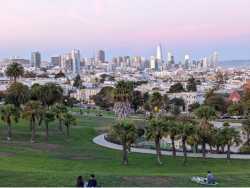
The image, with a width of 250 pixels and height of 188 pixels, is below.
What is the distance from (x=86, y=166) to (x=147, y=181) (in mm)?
14405

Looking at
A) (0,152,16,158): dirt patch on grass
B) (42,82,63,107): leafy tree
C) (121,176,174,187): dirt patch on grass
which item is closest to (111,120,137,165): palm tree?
(0,152,16,158): dirt patch on grass

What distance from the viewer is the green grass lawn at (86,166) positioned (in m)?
29.2

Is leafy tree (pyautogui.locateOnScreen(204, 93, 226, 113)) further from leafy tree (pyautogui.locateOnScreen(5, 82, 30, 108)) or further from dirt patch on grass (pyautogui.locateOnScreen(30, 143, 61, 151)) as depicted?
dirt patch on grass (pyautogui.locateOnScreen(30, 143, 61, 151))

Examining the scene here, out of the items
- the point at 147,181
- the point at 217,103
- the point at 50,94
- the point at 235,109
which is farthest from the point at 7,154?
the point at 217,103

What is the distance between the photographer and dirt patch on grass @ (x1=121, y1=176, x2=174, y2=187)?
94.6 ft

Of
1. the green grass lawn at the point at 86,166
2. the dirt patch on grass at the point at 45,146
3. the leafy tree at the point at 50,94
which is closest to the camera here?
the green grass lawn at the point at 86,166

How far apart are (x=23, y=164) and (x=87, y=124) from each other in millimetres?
45201

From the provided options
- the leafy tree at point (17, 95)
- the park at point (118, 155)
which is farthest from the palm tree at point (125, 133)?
the leafy tree at point (17, 95)

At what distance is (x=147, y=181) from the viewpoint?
2959 cm

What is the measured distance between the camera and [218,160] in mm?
51688

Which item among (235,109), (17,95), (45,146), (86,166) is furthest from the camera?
(235,109)

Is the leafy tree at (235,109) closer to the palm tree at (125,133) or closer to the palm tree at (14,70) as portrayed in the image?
the palm tree at (14,70)

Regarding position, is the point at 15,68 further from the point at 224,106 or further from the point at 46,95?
the point at 224,106

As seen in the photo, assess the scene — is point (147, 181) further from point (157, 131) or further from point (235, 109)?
point (235, 109)
